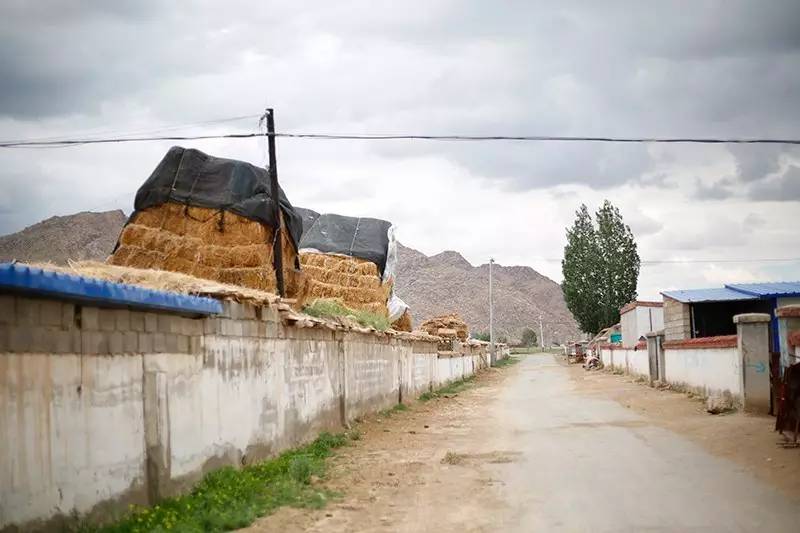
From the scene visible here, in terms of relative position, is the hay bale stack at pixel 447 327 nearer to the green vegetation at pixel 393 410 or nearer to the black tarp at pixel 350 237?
the black tarp at pixel 350 237

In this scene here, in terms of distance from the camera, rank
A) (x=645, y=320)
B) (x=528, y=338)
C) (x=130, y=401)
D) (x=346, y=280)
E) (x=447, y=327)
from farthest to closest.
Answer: (x=528, y=338) < (x=447, y=327) < (x=645, y=320) < (x=346, y=280) < (x=130, y=401)

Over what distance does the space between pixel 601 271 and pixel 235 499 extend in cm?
6925

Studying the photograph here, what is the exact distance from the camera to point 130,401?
8.17m

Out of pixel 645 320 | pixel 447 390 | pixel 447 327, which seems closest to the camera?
pixel 447 390

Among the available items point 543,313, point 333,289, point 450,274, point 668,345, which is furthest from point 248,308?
point 543,313

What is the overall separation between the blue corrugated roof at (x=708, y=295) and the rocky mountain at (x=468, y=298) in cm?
10506

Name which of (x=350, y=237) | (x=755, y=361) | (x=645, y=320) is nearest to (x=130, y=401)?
(x=755, y=361)

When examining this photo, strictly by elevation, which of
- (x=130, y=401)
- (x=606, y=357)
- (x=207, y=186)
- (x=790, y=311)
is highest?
(x=207, y=186)

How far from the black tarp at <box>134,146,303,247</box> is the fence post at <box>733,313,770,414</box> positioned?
11.5m

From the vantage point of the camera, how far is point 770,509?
26.3ft

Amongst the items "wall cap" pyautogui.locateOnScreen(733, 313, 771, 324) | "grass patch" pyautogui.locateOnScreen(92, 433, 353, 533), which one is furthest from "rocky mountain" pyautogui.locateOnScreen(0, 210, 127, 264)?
"wall cap" pyautogui.locateOnScreen(733, 313, 771, 324)

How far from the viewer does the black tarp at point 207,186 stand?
19281 mm

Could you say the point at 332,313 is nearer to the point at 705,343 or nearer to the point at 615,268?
the point at 705,343

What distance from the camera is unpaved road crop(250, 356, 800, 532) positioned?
7.93m
